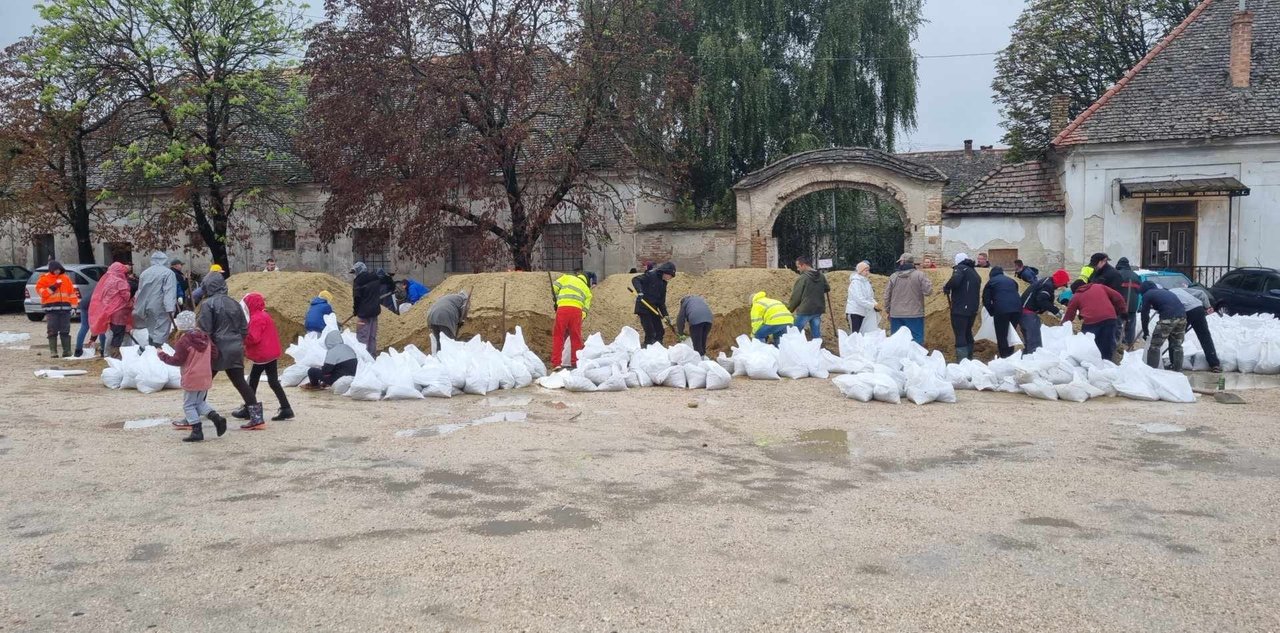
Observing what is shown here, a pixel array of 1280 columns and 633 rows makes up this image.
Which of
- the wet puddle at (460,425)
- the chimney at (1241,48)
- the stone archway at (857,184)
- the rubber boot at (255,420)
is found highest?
the chimney at (1241,48)

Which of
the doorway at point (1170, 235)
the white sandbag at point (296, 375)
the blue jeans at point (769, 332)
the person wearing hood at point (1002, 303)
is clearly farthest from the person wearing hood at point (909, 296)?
the doorway at point (1170, 235)

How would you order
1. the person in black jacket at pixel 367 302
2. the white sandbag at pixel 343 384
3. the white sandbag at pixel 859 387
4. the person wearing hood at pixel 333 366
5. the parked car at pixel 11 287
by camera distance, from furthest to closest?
the parked car at pixel 11 287 → the person in black jacket at pixel 367 302 → the person wearing hood at pixel 333 366 → the white sandbag at pixel 343 384 → the white sandbag at pixel 859 387

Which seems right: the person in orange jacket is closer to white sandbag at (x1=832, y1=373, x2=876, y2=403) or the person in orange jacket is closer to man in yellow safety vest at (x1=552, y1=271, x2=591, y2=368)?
man in yellow safety vest at (x1=552, y1=271, x2=591, y2=368)

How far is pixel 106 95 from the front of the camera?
2133 centimetres

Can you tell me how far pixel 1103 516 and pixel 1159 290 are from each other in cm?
647

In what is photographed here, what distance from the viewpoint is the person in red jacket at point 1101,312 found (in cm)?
993

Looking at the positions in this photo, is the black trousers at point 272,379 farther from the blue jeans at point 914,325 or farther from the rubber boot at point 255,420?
the blue jeans at point 914,325

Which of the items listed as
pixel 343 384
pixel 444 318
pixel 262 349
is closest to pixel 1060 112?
pixel 444 318

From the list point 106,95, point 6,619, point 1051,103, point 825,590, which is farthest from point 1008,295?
point 106,95

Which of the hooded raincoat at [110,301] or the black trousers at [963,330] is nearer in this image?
the black trousers at [963,330]

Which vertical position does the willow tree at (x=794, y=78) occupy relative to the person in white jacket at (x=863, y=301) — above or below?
above

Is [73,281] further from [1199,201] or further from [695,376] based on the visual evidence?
[1199,201]

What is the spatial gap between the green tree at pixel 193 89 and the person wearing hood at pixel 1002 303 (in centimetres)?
1683

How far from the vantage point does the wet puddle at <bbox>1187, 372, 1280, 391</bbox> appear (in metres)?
9.95
